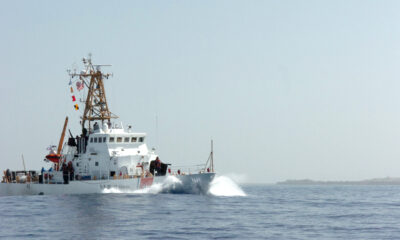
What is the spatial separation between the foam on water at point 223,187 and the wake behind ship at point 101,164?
89 cm

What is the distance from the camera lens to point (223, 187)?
54.9 metres

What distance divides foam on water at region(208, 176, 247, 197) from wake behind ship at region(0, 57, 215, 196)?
0.89 metres

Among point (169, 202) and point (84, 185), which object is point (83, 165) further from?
point (169, 202)

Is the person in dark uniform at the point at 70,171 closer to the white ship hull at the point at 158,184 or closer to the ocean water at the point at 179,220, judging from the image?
→ the white ship hull at the point at 158,184

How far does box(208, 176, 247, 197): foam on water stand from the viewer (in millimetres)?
53300

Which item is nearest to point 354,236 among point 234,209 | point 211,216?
point 211,216

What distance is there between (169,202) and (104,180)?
1087 cm

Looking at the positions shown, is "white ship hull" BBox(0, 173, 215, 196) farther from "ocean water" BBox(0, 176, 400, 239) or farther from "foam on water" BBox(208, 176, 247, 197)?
"ocean water" BBox(0, 176, 400, 239)

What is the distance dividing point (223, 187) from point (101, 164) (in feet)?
39.6

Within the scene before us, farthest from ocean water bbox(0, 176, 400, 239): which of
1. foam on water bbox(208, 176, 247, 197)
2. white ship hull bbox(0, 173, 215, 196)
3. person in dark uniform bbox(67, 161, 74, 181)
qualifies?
person in dark uniform bbox(67, 161, 74, 181)

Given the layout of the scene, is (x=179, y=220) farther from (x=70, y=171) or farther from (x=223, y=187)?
(x=70, y=171)

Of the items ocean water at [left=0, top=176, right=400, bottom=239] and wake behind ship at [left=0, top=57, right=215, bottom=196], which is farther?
wake behind ship at [left=0, top=57, right=215, bottom=196]

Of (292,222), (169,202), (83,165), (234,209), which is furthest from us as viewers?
(83,165)

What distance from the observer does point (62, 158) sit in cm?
5866
